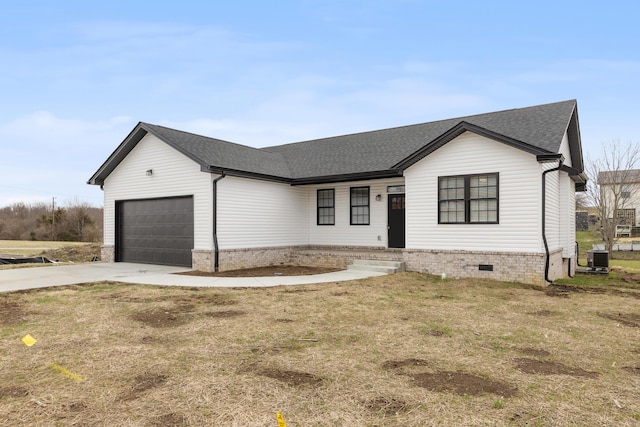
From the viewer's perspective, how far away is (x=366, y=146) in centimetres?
1795

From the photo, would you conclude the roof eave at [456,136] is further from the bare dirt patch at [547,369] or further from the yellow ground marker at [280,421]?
the yellow ground marker at [280,421]

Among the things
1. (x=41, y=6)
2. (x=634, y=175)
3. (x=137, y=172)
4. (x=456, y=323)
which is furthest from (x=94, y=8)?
(x=634, y=175)

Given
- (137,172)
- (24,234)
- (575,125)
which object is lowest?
(24,234)

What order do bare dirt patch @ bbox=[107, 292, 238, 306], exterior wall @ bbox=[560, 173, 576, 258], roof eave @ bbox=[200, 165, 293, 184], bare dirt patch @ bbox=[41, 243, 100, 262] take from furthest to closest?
bare dirt patch @ bbox=[41, 243, 100, 262] → exterior wall @ bbox=[560, 173, 576, 258] → roof eave @ bbox=[200, 165, 293, 184] → bare dirt patch @ bbox=[107, 292, 238, 306]

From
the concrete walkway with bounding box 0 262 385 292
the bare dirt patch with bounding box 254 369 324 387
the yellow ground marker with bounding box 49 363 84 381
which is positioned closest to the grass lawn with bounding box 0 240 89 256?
the concrete walkway with bounding box 0 262 385 292

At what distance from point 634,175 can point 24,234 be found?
64.7 metres

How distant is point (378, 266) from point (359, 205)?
11.3 feet

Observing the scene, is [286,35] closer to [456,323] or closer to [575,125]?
[575,125]

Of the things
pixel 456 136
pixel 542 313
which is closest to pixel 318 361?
pixel 542 313

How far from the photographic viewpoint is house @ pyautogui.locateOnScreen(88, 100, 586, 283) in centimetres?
1192

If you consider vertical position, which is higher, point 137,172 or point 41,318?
point 137,172

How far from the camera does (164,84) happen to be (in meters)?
22.7

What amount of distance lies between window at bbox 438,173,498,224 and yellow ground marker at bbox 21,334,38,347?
35.9 feet

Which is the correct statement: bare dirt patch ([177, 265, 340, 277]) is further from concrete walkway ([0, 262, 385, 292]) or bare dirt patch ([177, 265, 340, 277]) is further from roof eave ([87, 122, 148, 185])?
roof eave ([87, 122, 148, 185])
